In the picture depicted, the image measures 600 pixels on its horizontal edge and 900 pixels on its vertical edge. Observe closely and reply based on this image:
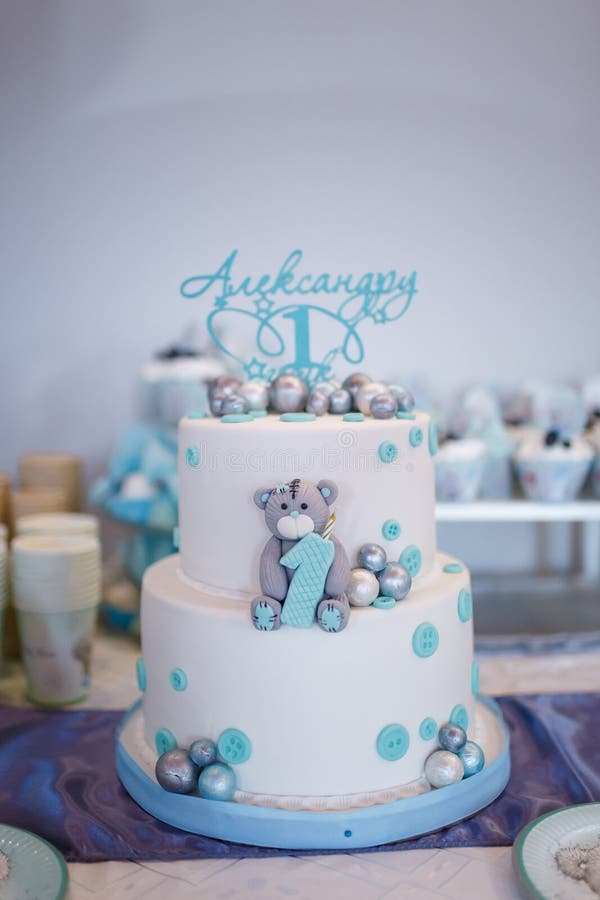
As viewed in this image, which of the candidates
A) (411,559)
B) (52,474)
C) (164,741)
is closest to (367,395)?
(411,559)

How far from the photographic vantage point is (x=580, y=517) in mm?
3857

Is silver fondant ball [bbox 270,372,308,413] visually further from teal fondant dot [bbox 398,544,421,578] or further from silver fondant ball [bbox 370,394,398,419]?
teal fondant dot [bbox 398,544,421,578]

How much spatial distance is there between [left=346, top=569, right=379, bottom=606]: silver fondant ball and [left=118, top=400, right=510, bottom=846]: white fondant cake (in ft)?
0.10

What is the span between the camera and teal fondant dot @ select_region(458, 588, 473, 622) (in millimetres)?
2398

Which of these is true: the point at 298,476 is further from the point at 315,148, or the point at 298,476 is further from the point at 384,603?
the point at 315,148

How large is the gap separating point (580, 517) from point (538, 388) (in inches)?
24.5

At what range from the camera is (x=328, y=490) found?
2.18 meters

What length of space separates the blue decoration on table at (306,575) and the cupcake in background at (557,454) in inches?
75.7

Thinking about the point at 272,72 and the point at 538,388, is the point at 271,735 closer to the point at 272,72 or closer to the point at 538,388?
the point at 538,388

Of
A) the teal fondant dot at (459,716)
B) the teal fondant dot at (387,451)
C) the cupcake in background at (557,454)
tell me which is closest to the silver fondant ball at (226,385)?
the teal fondant dot at (387,451)

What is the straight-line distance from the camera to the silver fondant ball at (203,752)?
2.25 metres

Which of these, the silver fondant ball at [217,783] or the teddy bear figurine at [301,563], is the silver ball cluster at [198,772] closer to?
the silver fondant ball at [217,783]

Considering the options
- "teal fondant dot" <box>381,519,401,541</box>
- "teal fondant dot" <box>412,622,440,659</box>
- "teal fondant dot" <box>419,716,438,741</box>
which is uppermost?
"teal fondant dot" <box>381,519,401,541</box>

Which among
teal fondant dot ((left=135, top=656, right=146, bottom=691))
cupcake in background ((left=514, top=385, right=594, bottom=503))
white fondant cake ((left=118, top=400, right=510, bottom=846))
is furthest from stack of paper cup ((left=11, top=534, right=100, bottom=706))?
cupcake in background ((left=514, top=385, right=594, bottom=503))
